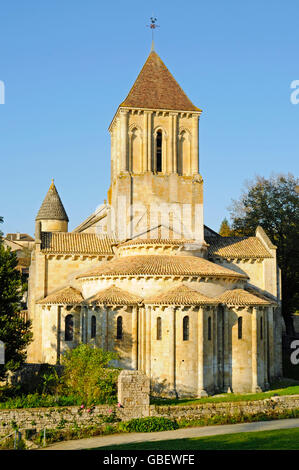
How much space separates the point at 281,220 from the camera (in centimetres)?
5328

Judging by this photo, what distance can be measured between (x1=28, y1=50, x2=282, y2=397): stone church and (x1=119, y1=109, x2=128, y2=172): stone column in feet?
0.22

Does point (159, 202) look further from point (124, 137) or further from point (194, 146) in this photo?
point (124, 137)

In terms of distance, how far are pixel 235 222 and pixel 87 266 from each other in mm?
19280

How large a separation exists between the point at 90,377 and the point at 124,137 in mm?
18920

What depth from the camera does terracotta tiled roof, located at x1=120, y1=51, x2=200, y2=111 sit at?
4197 centimetres

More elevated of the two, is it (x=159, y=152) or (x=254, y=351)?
(x=159, y=152)

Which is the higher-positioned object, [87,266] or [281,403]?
[87,266]

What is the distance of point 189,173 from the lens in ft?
139

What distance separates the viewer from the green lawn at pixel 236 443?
19703 mm

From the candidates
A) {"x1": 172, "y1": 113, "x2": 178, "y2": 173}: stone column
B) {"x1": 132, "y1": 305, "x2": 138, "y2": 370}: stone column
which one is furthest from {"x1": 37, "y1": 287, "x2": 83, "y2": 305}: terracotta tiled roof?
{"x1": 172, "y1": 113, "x2": 178, "y2": 173}: stone column

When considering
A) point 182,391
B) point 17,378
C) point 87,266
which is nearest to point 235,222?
point 87,266

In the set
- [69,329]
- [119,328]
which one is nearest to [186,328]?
[119,328]
